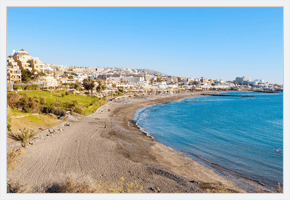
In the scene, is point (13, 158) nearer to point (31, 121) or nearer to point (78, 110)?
point (31, 121)

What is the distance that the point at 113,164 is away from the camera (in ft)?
35.8

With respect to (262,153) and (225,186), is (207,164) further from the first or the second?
(262,153)

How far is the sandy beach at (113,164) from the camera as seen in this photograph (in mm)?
8845

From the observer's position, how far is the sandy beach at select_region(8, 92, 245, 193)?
8.84m

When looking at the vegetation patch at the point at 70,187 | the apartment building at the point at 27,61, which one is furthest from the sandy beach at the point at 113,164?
the apartment building at the point at 27,61

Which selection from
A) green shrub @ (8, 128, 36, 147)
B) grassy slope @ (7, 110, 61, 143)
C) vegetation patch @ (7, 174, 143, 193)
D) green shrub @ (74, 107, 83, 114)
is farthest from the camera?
green shrub @ (74, 107, 83, 114)

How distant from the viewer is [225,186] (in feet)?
31.4

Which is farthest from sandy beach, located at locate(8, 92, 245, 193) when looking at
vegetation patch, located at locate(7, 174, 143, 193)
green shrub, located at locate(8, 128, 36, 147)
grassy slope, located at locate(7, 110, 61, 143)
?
grassy slope, located at locate(7, 110, 61, 143)

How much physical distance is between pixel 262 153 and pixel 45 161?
52.8 ft

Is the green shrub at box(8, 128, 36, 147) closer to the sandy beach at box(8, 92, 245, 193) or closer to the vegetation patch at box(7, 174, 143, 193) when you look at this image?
the sandy beach at box(8, 92, 245, 193)

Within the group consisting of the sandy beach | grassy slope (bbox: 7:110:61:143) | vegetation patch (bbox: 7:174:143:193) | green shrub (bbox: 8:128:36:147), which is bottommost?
the sandy beach

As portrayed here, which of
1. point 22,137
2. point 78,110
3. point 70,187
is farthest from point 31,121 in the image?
point 70,187
